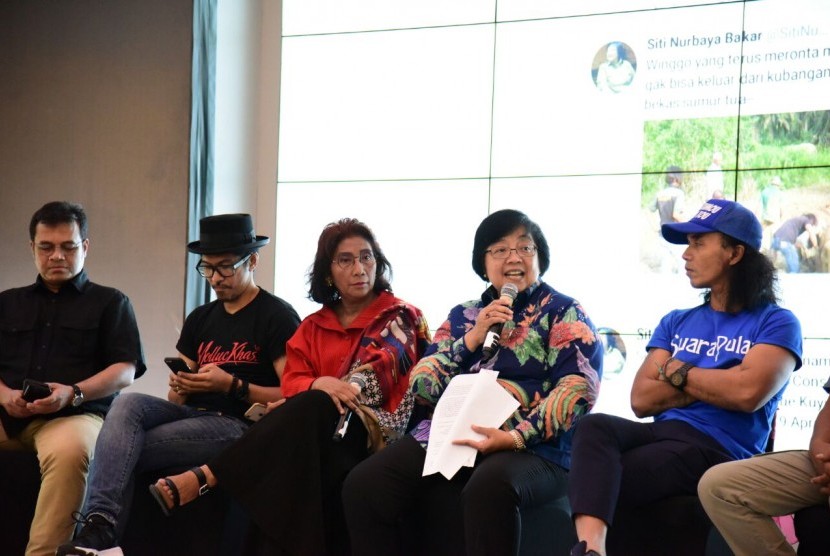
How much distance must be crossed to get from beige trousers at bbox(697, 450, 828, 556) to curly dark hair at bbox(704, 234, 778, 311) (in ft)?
1.69

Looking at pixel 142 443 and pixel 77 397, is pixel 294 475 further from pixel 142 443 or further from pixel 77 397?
pixel 77 397

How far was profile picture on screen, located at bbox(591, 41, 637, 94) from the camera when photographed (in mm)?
4129

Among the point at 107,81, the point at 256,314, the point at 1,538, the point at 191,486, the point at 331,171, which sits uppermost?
the point at 107,81

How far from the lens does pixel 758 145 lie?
3.87 meters

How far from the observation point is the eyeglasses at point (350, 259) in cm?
346

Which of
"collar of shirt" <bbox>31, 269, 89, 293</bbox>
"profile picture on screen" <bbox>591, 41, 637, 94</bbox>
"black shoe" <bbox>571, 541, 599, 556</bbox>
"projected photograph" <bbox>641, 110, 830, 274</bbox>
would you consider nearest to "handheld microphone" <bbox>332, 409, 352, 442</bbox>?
"black shoe" <bbox>571, 541, 599, 556</bbox>

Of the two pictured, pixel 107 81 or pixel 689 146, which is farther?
pixel 107 81

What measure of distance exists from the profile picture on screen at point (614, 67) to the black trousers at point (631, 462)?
75.6 inches

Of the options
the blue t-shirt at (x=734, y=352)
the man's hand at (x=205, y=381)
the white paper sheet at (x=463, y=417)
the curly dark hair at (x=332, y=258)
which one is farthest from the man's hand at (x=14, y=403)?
the blue t-shirt at (x=734, y=352)

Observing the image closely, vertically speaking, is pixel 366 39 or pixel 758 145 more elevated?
pixel 366 39

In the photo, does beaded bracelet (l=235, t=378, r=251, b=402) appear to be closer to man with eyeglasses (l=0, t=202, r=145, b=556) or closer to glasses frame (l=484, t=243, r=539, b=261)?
man with eyeglasses (l=0, t=202, r=145, b=556)

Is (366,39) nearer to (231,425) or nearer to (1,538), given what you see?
(231,425)

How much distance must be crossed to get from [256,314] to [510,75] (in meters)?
1.69

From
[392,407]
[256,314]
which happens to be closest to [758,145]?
[392,407]
